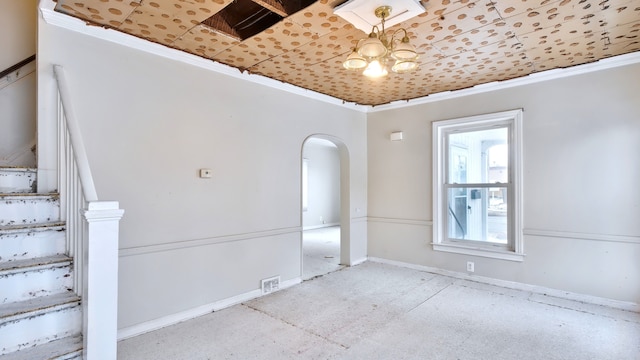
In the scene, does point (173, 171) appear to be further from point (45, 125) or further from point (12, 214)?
point (12, 214)

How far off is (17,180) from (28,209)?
1.00ft

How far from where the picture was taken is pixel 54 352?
159 cm

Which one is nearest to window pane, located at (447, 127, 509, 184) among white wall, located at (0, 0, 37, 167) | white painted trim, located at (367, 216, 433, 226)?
white painted trim, located at (367, 216, 433, 226)

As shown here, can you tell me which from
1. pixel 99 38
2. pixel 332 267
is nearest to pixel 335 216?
pixel 332 267

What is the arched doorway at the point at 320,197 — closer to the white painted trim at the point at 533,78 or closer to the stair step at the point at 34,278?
the white painted trim at the point at 533,78

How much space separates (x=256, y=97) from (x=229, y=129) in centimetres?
55

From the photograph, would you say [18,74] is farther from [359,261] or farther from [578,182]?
[578,182]

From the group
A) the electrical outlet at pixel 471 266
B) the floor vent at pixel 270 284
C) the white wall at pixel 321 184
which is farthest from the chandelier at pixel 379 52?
the white wall at pixel 321 184

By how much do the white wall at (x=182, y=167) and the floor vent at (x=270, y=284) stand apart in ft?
0.26

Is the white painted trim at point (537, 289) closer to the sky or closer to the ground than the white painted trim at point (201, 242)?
closer to the ground

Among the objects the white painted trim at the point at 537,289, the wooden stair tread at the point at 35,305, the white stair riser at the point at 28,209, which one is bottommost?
the white painted trim at the point at 537,289

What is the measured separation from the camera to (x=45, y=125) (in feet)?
7.54

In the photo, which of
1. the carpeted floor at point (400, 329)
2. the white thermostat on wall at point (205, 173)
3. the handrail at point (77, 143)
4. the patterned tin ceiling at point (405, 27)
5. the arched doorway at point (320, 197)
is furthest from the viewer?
the arched doorway at point (320, 197)

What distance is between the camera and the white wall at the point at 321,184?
30.2ft
